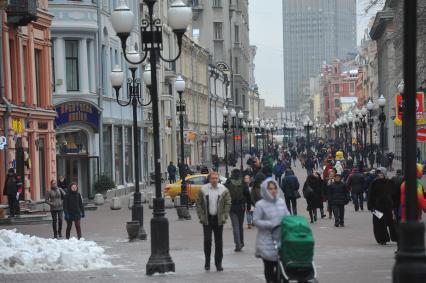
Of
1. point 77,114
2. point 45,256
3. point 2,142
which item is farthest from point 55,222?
point 77,114

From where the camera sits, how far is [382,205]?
22.8 metres

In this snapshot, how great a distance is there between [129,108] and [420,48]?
24368 millimetres

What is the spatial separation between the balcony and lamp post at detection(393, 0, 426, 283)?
28.6 meters

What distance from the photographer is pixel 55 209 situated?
27703 mm

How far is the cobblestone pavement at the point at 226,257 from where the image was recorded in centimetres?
1731

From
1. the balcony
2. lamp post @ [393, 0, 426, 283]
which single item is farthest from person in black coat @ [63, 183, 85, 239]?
lamp post @ [393, 0, 426, 283]

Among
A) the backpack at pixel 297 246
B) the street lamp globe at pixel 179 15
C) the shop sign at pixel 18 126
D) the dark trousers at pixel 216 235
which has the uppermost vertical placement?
the street lamp globe at pixel 179 15

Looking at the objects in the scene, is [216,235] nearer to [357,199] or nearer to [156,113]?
[156,113]

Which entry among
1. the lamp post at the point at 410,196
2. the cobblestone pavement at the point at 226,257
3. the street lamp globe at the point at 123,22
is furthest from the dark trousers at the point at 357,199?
the lamp post at the point at 410,196

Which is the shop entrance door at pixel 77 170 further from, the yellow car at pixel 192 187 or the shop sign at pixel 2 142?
the shop sign at pixel 2 142

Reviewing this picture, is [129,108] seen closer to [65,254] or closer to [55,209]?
[55,209]

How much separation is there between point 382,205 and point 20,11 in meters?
19.1

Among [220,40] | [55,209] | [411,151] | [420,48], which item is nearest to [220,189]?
[411,151]

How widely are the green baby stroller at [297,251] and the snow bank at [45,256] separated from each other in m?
6.88
